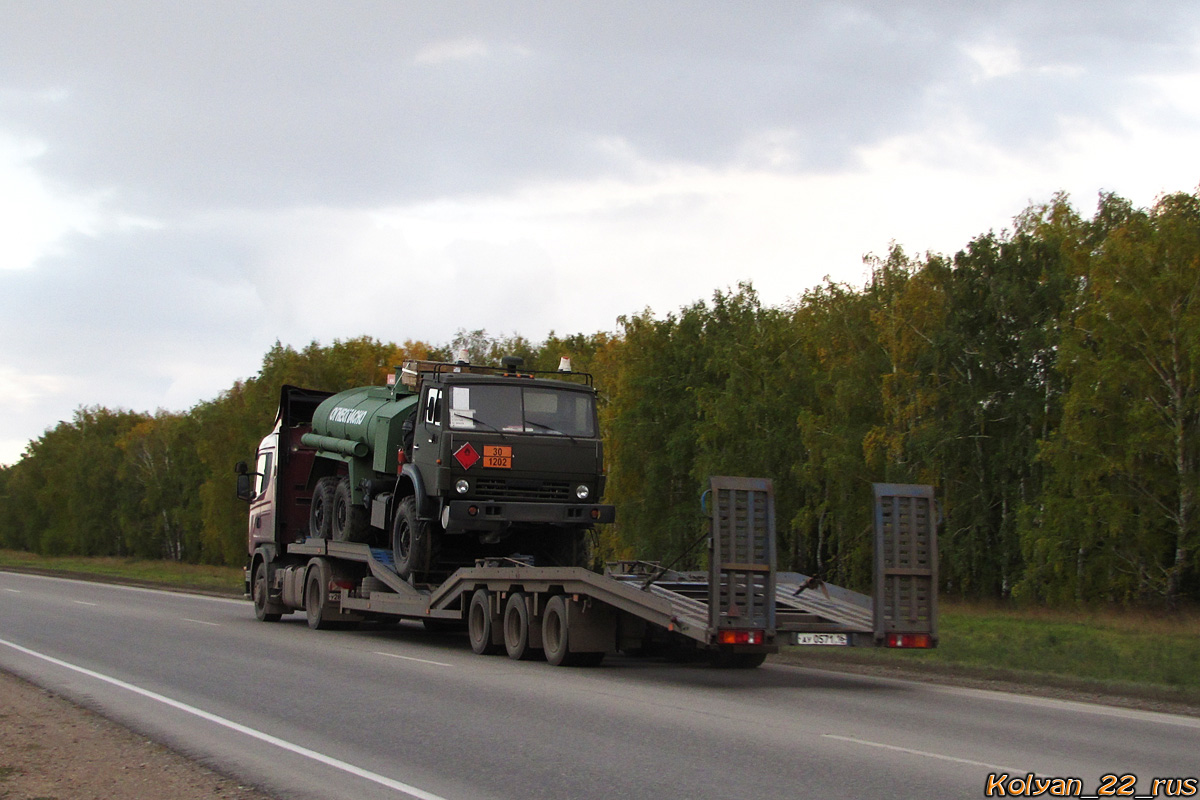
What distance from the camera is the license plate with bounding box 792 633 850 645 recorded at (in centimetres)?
1309

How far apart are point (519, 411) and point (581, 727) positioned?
7.78 meters

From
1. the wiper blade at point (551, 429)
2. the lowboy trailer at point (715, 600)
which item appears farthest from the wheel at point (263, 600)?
the wiper blade at point (551, 429)

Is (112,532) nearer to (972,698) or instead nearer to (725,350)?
(725,350)

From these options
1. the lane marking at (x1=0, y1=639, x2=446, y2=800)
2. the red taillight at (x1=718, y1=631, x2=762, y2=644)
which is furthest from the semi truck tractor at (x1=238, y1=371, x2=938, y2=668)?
the lane marking at (x1=0, y1=639, x2=446, y2=800)

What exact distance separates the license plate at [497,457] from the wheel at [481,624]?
1.74m

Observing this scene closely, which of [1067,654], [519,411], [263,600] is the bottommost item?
[1067,654]

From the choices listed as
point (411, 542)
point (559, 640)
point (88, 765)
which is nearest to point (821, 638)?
Result: point (559, 640)

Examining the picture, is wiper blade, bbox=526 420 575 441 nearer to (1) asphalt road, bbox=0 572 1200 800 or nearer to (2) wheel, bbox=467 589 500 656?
(2) wheel, bbox=467 589 500 656

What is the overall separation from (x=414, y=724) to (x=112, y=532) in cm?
11085

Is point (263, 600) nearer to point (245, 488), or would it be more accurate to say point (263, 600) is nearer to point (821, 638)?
point (245, 488)

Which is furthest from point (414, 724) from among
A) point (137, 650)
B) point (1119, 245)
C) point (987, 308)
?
point (987, 308)

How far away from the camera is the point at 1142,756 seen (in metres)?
9.02

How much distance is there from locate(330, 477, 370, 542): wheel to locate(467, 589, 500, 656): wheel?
13.8 ft

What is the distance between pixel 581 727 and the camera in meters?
10.2
